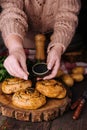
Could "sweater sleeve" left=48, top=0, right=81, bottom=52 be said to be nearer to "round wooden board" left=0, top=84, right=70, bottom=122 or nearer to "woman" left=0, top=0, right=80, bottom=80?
"woman" left=0, top=0, right=80, bottom=80

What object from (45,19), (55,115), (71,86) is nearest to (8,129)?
(55,115)

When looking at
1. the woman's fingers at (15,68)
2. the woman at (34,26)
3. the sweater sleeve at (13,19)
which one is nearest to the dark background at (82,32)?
the woman at (34,26)

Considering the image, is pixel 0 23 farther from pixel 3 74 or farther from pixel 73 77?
pixel 73 77

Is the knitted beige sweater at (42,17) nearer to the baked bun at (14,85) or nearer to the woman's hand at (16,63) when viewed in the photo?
the woman's hand at (16,63)

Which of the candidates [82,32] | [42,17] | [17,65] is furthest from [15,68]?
[82,32]

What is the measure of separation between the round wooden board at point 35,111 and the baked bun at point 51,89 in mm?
32

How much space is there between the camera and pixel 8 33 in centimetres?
125

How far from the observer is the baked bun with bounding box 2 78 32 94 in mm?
1075

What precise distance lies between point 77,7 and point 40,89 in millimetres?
547

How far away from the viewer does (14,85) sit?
1.08m

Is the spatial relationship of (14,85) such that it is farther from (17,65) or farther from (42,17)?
(42,17)

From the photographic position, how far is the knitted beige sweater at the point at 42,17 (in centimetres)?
129

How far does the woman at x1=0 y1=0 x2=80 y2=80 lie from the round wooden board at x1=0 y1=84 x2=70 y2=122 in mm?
112

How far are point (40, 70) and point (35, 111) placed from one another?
0.62ft
